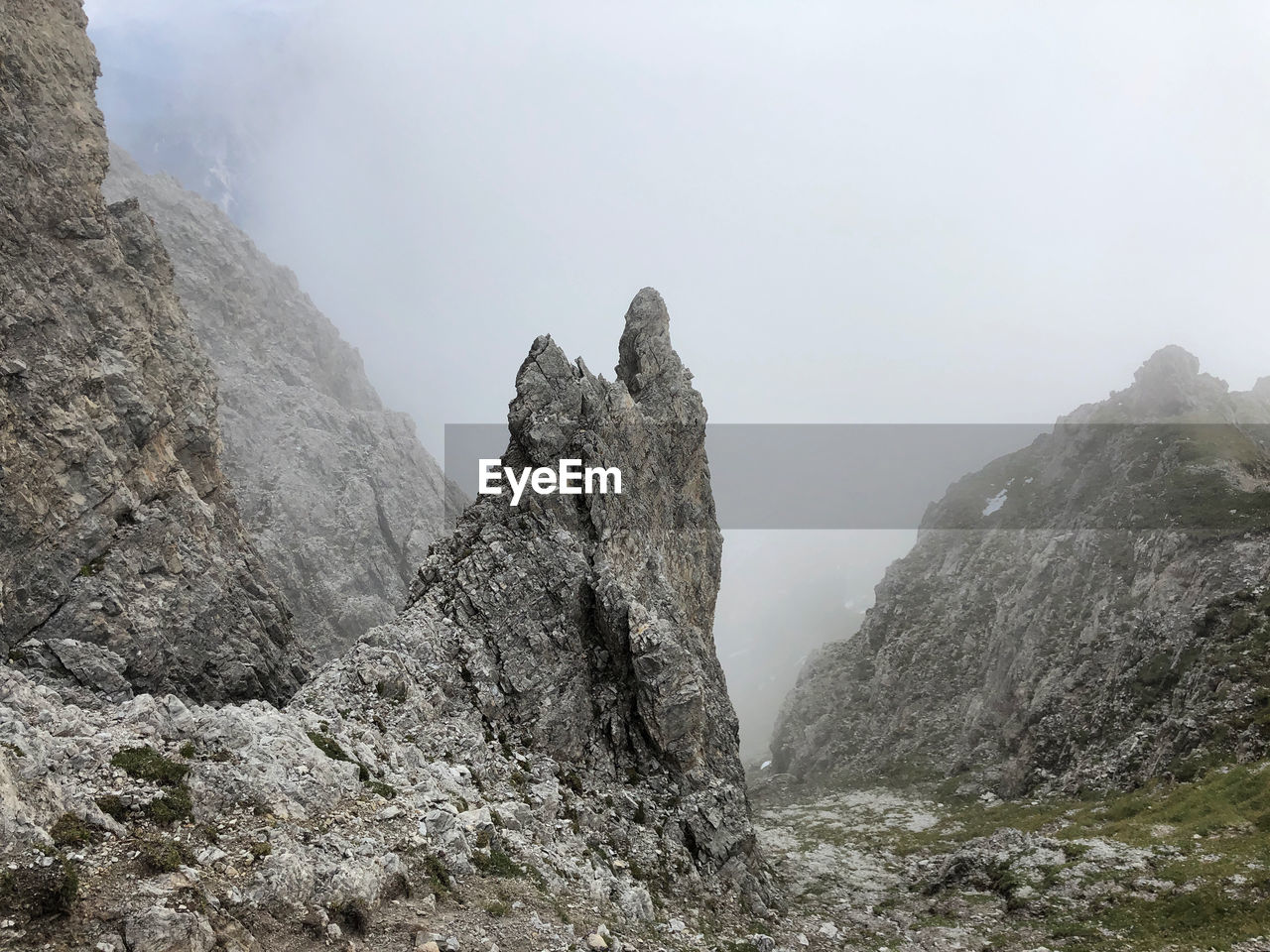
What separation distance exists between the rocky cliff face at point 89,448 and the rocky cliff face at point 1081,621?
7458 cm

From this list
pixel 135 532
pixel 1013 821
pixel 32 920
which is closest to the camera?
pixel 32 920

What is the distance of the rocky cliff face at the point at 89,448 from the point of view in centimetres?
4369

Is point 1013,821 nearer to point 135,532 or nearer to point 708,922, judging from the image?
point 708,922

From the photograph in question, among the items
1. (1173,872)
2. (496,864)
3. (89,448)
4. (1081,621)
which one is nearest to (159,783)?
(496,864)

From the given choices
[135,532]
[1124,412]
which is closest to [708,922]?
[135,532]

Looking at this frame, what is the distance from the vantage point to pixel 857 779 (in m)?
87.5

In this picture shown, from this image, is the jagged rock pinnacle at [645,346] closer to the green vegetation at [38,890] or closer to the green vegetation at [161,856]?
the green vegetation at [161,856]

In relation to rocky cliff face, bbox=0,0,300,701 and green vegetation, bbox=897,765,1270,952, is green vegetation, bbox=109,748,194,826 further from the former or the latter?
green vegetation, bbox=897,765,1270,952

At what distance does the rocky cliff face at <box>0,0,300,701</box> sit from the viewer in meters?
43.7

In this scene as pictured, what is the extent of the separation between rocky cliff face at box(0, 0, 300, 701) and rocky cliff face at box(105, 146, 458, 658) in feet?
117

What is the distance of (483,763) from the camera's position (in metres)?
33.0

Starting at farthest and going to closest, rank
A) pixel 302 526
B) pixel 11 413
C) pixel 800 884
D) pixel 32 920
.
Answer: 1. pixel 302 526
2. pixel 800 884
3. pixel 11 413
4. pixel 32 920

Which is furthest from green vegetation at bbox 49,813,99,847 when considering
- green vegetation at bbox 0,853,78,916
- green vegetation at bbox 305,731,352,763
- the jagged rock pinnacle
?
the jagged rock pinnacle

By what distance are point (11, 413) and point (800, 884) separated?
62.4 metres
